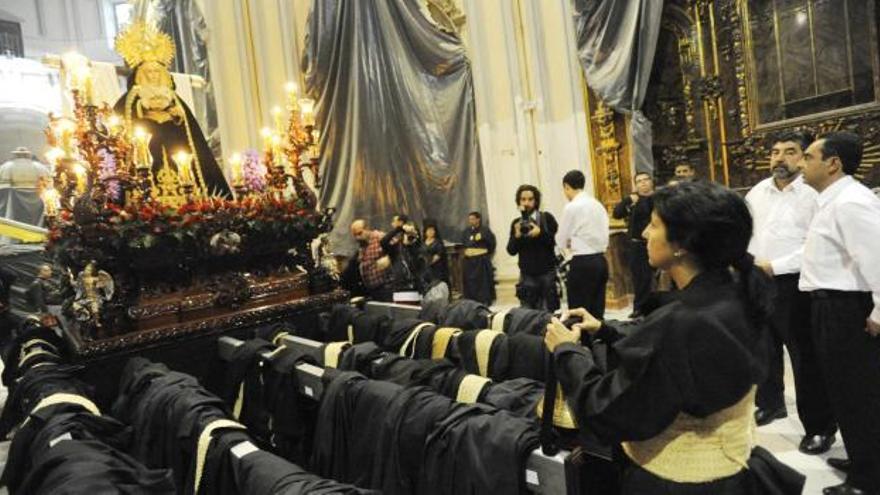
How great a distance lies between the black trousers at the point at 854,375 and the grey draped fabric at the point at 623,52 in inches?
164

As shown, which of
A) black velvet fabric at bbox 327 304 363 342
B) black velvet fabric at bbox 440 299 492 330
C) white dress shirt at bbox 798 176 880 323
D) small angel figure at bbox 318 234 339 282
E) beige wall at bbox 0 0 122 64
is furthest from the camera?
beige wall at bbox 0 0 122 64

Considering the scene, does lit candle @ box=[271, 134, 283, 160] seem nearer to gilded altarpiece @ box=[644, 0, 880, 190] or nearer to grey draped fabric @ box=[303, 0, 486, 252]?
grey draped fabric @ box=[303, 0, 486, 252]

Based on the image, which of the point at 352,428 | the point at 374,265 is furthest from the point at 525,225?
the point at 352,428

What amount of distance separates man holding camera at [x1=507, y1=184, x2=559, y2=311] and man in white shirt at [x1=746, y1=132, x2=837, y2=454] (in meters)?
2.11

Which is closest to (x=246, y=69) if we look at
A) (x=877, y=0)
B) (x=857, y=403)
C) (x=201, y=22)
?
(x=201, y=22)

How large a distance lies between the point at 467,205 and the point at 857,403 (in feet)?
21.0

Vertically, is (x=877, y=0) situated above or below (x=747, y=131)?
above

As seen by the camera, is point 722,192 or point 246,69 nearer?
point 722,192

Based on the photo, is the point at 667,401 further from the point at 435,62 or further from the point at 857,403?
the point at 435,62

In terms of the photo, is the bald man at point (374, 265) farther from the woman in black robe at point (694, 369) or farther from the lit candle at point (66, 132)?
the woman in black robe at point (694, 369)

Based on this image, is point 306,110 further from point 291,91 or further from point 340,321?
point 340,321

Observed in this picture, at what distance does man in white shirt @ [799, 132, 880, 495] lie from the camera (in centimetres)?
270

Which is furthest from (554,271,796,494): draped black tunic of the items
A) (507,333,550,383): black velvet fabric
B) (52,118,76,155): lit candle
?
(52,118,76,155): lit candle

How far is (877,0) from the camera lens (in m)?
5.62
